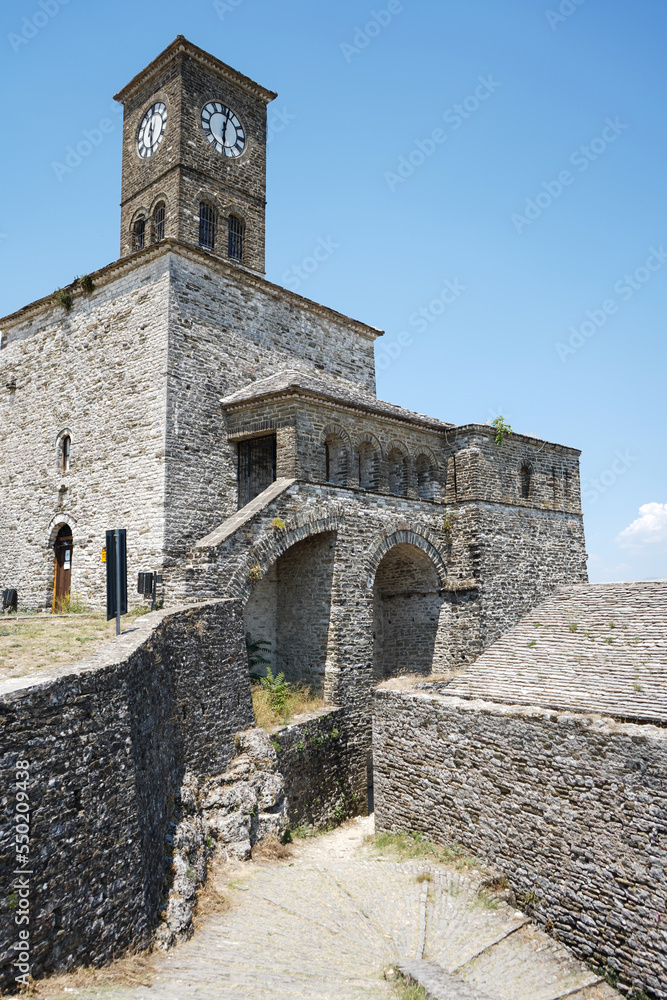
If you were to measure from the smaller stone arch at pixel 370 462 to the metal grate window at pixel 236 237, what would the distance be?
23.4ft

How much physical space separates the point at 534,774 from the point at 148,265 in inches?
543

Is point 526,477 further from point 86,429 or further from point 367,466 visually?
point 86,429

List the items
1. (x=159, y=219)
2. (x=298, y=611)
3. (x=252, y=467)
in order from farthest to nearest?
(x=159, y=219)
(x=252, y=467)
(x=298, y=611)

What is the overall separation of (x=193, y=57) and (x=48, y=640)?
16585 millimetres

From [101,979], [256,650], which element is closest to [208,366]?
[256,650]

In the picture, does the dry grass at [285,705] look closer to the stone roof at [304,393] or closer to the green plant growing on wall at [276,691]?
the green plant growing on wall at [276,691]

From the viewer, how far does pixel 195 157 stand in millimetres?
18547

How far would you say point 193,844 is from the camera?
371 inches

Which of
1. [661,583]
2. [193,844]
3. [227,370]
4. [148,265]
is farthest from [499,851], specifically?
[148,265]

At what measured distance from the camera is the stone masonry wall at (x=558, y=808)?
9.05 meters

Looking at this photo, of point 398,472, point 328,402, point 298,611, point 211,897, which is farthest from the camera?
point 398,472

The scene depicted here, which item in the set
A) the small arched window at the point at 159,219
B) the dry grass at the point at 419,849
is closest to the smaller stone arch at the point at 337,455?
the dry grass at the point at 419,849

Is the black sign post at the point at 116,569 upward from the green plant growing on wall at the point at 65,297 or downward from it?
downward

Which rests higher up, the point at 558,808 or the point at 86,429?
the point at 86,429
